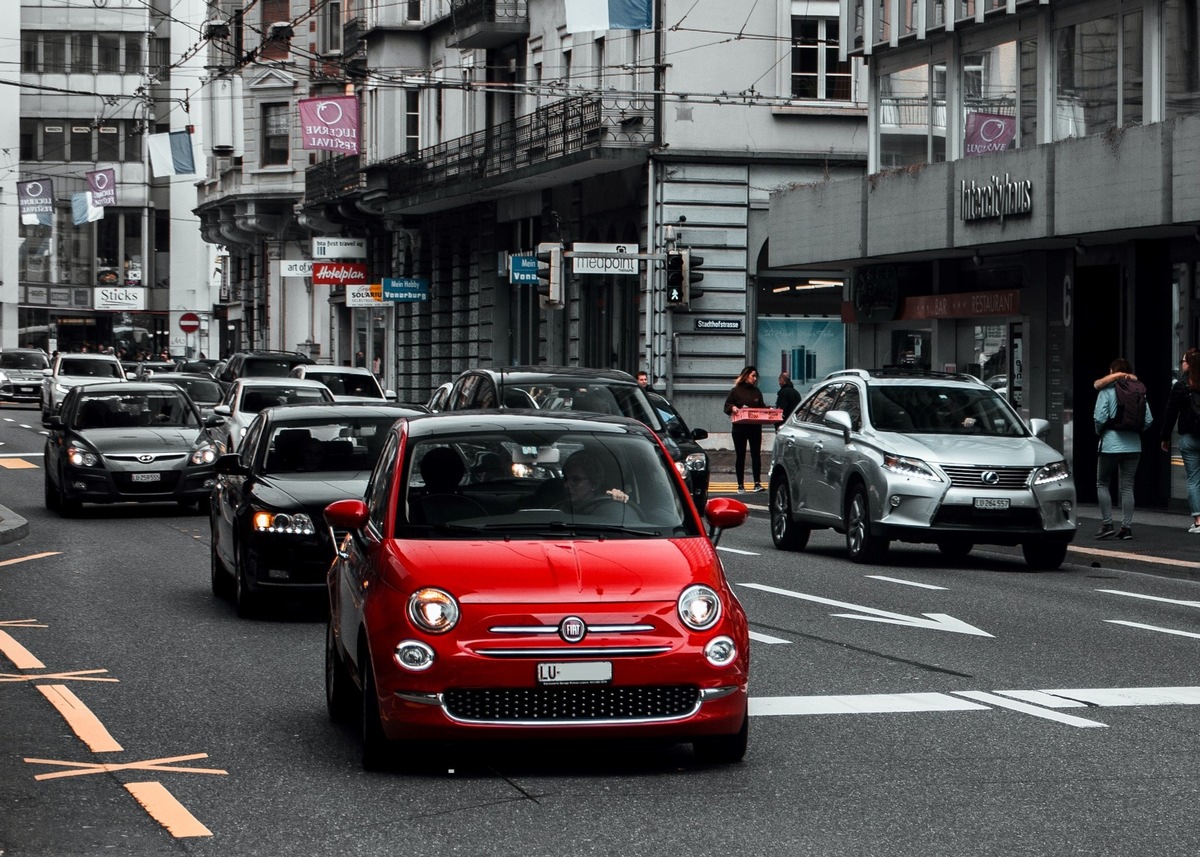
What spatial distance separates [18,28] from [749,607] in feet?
305

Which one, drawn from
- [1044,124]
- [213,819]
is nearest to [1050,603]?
[213,819]

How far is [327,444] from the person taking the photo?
15.0m

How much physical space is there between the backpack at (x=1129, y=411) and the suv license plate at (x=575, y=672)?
580 inches

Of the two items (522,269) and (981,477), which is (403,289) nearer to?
(522,269)

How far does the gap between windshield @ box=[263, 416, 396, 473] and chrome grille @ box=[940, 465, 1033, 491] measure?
5.86 meters

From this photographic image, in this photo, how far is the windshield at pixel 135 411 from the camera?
25.3 meters

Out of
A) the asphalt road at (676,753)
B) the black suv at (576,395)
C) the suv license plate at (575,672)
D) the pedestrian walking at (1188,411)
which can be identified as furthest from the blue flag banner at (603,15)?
the suv license plate at (575,672)

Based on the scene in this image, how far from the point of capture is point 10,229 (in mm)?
101438

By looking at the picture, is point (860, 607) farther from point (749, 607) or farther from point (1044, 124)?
point (1044, 124)

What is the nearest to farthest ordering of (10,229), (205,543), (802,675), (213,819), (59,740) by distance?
(213,819) < (59,740) < (802,675) < (205,543) < (10,229)

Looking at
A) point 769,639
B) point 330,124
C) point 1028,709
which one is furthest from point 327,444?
point 330,124

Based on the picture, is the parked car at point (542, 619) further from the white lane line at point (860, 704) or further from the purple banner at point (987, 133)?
the purple banner at point (987, 133)

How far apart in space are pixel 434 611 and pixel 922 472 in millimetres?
11267

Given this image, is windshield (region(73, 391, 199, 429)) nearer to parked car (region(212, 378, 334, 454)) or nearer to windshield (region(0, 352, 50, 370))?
parked car (region(212, 378, 334, 454))
